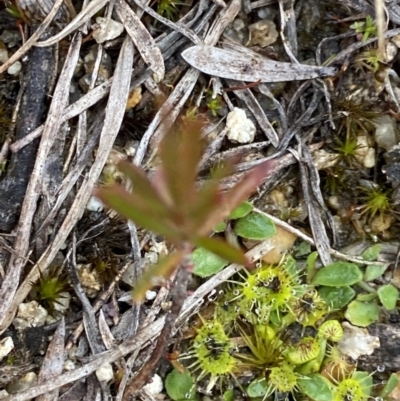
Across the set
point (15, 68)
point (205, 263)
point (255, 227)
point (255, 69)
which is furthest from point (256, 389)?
point (15, 68)

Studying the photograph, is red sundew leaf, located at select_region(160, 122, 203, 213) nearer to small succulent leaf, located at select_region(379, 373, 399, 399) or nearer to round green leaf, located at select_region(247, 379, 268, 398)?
round green leaf, located at select_region(247, 379, 268, 398)

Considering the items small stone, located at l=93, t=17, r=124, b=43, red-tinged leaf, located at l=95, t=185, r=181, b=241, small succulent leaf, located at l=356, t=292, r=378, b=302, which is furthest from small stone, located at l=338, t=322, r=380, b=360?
small stone, located at l=93, t=17, r=124, b=43

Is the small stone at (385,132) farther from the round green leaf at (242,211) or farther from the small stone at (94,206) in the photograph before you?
the small stone at (94,206)

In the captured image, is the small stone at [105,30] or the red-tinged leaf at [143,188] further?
the small stone at [105,30]

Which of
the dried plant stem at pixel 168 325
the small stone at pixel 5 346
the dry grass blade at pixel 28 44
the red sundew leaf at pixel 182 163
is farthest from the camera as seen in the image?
the dry grass blade at pixel 28 44

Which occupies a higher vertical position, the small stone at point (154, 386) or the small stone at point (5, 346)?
the small stone at point (5, 346)

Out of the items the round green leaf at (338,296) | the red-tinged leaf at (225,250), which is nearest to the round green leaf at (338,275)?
the round green leaf at (338,296)
